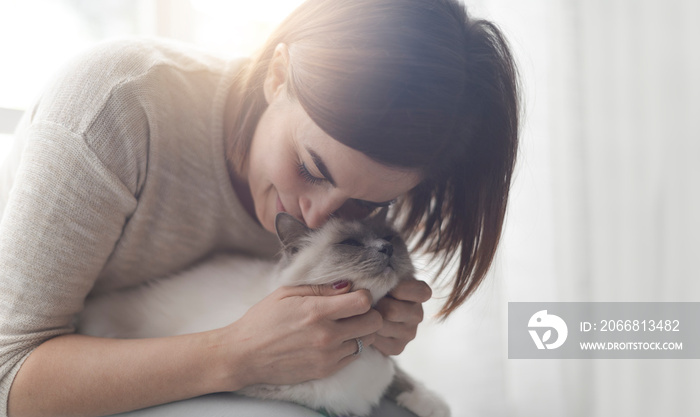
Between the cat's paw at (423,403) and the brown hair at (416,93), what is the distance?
22cm

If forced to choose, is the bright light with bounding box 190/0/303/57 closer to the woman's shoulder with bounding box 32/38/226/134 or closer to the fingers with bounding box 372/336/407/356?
the woman's shoulder with bounding box 32/38/226/134

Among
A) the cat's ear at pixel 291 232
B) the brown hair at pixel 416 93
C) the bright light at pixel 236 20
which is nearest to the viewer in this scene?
the brown hair at pixel 416 93

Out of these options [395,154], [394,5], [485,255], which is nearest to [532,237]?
[485,255]

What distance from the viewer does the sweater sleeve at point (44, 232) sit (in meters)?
0.97

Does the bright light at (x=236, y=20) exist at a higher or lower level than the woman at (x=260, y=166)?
higher

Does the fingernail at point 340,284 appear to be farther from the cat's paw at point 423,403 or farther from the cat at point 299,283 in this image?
the cat's paw at point 423,403

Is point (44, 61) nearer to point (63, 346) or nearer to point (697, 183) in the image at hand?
point (63, 346)

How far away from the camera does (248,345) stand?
0.98 meters

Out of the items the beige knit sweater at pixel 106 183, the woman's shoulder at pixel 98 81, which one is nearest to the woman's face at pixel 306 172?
the beige knit sweater at pixel 106 183

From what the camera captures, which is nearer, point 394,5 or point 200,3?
point 394,5

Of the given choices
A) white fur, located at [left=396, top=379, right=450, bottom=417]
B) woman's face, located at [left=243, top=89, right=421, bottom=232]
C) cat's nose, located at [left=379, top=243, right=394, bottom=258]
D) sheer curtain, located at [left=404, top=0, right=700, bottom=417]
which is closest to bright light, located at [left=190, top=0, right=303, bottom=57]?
sheer curtain, located at [left=404, top=0, right=700, bottom=417]

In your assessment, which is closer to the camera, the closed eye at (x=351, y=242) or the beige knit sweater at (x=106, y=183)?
the beige knit sweater at (x=106, y=183)

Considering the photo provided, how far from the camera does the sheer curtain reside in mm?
1196

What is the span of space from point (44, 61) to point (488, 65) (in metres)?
1.66
